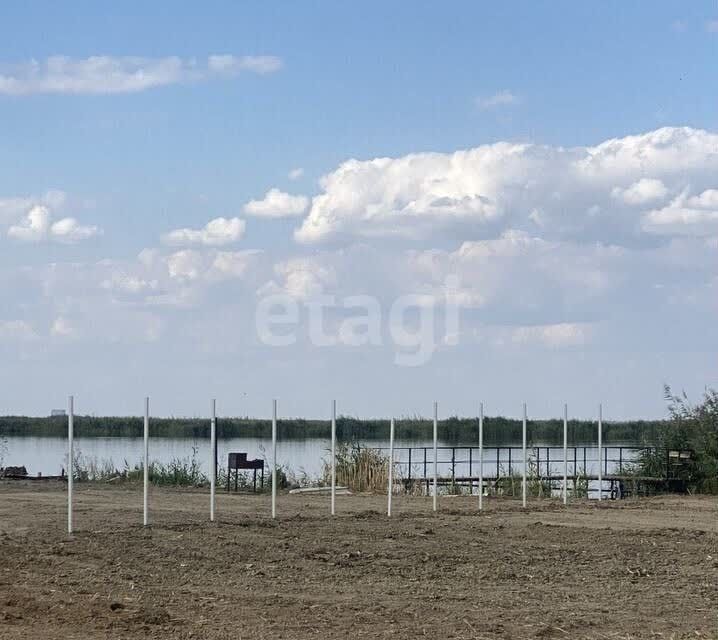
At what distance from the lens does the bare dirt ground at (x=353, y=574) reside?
12391 mm

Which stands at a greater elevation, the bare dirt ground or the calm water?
the calm water

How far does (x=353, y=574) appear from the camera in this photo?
1623cm

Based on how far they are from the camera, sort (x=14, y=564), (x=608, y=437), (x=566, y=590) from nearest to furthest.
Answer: (x=566, y=590), (x=14, y=564), (x=608, y=437)

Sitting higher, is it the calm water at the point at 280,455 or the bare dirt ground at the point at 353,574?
the calm water at the point at 280,455

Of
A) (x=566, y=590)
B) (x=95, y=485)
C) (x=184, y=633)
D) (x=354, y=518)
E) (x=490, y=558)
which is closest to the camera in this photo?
(x=184, y=633)

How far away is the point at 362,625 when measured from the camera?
12.4m

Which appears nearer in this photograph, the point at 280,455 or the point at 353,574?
the point at 353,574

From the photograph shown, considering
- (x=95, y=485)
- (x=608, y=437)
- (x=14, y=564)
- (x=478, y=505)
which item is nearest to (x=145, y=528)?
(x=14, y=564)

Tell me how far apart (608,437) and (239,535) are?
205 feet

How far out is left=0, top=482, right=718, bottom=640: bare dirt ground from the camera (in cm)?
1239

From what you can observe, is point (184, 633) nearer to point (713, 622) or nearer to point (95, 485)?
point (713, 622)

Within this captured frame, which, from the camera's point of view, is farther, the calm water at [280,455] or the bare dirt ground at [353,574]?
the calm water at [280,455]

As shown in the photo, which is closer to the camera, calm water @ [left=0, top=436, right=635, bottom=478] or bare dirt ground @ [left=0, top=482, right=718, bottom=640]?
bare dirt ground @ [left=0, top=482, right=718, bottom=640]

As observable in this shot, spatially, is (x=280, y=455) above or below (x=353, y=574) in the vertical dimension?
above
